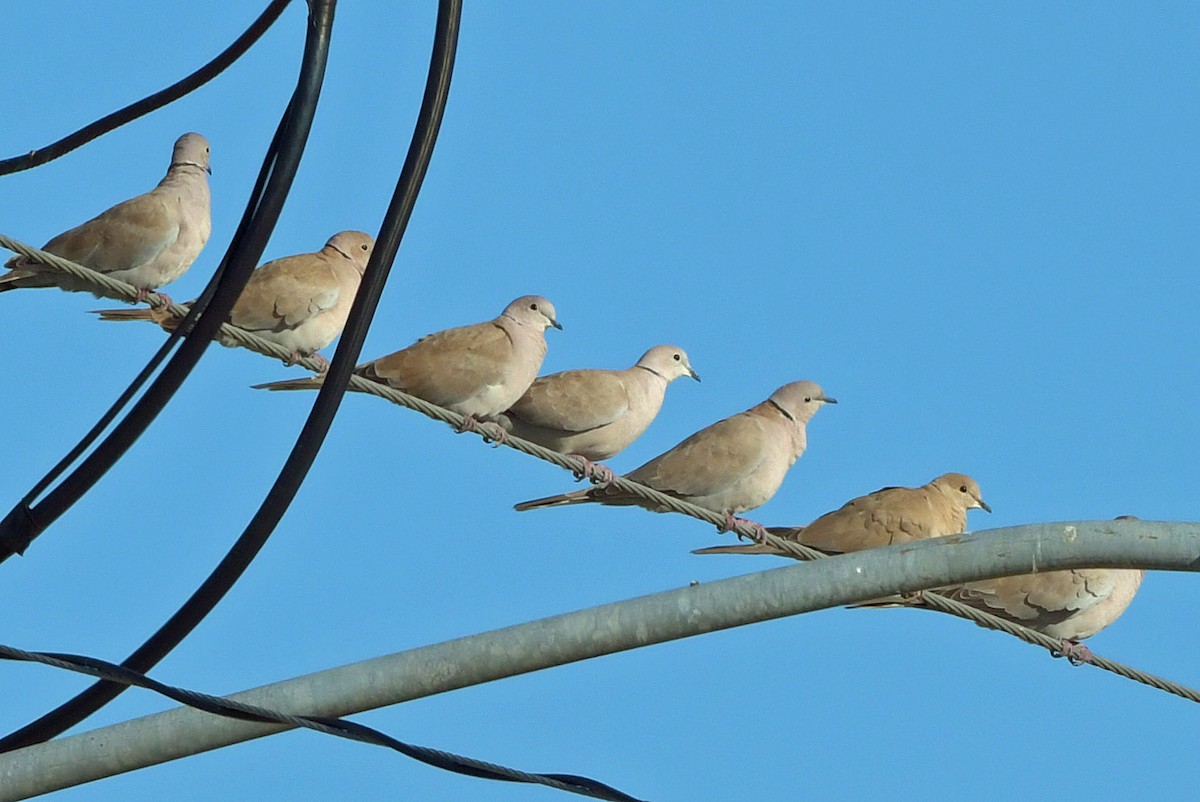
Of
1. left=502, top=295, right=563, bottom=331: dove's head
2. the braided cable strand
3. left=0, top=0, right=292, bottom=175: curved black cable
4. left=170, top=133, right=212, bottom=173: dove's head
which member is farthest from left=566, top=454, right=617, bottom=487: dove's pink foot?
left=0, top=0, right=292, bottom=175: curved black cable

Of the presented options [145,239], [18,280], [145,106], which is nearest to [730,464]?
[145,239]

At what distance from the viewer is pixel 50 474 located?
3.69m

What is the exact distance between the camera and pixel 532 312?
9617 mm

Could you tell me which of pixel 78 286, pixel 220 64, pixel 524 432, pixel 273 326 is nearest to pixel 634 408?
pixel 524 432

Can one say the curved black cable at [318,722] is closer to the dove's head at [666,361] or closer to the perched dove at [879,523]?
the perched dove at [879,523]

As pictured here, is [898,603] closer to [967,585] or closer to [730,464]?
[967,585]

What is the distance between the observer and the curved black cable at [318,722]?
3207 mm

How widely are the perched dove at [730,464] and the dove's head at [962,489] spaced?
29.6 inches

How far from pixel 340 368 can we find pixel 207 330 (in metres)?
0.26

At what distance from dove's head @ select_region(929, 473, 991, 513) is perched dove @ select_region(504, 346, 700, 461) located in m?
1.53

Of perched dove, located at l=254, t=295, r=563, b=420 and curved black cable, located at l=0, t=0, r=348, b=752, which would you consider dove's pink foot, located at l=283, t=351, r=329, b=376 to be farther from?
curved black cable, located at l=0, t=0, r=348, b=752

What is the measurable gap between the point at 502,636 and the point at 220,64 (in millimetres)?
1342

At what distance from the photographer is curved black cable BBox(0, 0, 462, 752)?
3.39m

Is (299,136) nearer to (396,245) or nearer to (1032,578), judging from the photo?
(396,245)
